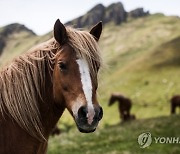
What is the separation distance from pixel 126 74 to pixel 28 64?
375 ft

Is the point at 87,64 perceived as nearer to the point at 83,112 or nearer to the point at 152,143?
the point at 83,112

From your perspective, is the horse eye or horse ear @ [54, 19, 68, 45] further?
horse ear @ [54, 19, 68, 45]

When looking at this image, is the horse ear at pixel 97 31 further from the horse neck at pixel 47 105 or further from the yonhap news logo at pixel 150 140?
the yonhap news logo at pixel 150 140

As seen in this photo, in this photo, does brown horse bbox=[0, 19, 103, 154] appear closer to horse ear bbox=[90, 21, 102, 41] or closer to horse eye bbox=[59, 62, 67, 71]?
horse eye bbox=[59, 62, 67, 71]

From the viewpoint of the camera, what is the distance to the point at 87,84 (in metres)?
5.07

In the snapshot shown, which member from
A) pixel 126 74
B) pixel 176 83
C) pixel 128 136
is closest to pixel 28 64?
pixel 128 136

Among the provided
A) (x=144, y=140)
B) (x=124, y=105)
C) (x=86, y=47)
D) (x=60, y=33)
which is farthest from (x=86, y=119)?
(x=124, y=105)

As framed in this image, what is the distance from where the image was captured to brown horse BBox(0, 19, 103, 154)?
5141mm

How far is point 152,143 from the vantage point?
55.4ft

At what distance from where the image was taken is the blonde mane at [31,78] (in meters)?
5.35

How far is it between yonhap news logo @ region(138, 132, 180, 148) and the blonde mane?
1123 centimetres

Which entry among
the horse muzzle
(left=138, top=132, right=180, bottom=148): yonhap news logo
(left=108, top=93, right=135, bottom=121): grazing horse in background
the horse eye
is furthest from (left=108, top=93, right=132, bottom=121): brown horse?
the horse muzzle

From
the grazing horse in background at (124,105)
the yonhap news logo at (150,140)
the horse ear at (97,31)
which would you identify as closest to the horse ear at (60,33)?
the horse ear at (97,31)

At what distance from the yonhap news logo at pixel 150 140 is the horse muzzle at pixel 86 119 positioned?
11.6m
